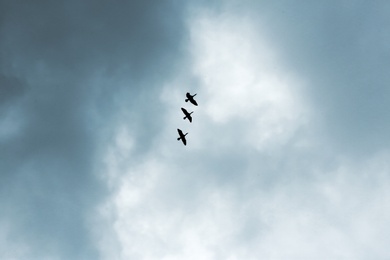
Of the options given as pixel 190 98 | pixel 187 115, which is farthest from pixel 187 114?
pixel 190 98

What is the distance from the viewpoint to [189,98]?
479 ft

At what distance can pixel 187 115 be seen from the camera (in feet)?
505

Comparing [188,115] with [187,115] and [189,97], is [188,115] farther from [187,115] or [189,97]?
[189,97]

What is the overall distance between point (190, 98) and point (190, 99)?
0.40 metres

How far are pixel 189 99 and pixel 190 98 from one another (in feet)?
1.95

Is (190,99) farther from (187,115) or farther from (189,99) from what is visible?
(187,115)

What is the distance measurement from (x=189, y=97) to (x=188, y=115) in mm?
10708

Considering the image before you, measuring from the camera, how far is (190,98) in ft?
480

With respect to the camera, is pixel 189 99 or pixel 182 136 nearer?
pixel 189 99

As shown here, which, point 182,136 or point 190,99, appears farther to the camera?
point 182,136

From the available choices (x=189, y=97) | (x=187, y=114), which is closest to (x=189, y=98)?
(x=189, y=97)

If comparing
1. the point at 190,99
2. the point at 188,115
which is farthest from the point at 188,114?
the point at 190,99

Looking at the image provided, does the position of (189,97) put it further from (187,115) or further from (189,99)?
(187,115)

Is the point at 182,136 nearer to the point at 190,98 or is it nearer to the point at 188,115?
the point at 188,115
